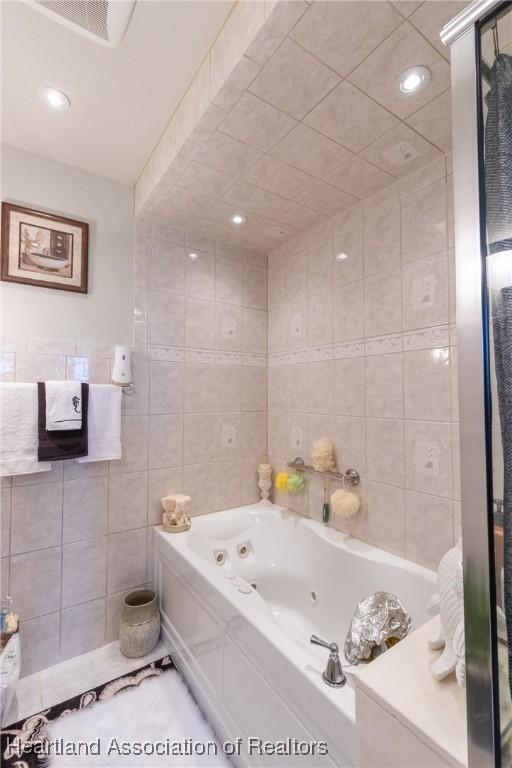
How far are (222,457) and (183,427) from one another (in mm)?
343

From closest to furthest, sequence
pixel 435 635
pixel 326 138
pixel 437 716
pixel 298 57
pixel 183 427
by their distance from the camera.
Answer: pixel 437 716 < pixel 435 635 < pixel 298 57 < pixel 326 138 < pixel 183 427

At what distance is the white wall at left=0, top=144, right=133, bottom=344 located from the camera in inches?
64.9

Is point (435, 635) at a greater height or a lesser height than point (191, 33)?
lesser

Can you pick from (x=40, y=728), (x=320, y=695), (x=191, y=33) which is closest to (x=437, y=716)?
(x=320, y=695)

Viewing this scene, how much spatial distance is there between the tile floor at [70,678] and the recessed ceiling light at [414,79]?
2650 mm

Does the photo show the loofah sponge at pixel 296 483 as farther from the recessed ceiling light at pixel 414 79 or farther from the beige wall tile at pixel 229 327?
the recessed ceiling light at pixel 414 79

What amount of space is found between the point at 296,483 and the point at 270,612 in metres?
0.91

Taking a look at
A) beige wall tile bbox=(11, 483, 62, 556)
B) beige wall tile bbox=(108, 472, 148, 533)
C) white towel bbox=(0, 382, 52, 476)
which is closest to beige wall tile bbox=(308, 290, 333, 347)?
beige wall tile bbox=(108, 472, 148, 533)

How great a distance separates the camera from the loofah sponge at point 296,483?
210 cm

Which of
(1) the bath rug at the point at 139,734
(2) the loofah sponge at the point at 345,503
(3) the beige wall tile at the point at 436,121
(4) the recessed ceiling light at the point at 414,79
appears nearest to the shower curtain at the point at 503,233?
(4) the recessed ceiling light at the point at 414,79

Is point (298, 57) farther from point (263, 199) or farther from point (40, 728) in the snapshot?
point (40, 728)

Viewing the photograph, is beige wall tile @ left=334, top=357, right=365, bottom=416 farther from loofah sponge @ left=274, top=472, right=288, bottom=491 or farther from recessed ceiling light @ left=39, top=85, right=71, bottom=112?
recessed ceiling light @ left=39, top=85, right=71, bottom=112

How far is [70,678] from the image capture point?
1.63m

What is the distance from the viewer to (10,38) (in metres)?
1.16
